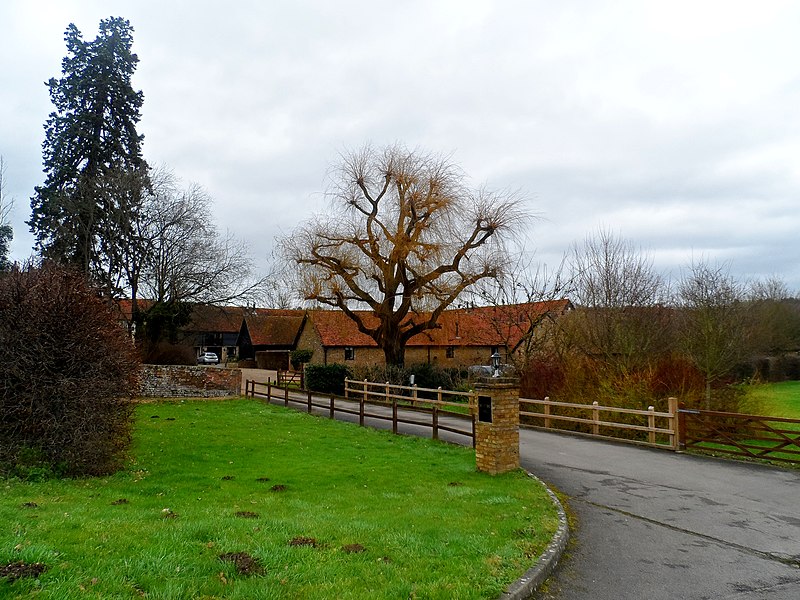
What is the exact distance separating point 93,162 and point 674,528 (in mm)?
31606

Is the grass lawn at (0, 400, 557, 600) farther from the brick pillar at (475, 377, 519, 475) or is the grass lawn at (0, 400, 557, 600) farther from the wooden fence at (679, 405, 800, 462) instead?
the wooden fence at (679, 405, 800, 462)

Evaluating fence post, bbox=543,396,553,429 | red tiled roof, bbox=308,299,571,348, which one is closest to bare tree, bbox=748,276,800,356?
red tiled roof, bbox=308,299,571,348

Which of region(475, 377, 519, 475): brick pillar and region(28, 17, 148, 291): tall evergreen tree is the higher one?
region(28, 17, 148, 291): tall evergreen tree

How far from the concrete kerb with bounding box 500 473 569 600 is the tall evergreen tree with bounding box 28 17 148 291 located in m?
27.0

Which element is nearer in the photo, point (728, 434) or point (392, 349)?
point (728, 434)

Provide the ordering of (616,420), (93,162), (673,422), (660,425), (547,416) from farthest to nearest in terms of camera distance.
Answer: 1. (93,162)
2. (547,416)
3. (616,420)
4. (660,425)
5. (673,422)

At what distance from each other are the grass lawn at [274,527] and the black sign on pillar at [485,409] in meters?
1.02

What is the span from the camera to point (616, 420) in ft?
54.4

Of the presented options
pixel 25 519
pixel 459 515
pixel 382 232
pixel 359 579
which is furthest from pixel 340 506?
pixel 382 232

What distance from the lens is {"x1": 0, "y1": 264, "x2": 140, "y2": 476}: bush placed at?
29.0 feet

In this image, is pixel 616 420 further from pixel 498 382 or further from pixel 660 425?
pixel 498 382

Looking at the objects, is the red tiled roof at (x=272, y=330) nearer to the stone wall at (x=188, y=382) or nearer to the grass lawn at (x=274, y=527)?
the stone wall at (x=188, y=382)

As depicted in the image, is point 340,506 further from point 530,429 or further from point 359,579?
point 530,429

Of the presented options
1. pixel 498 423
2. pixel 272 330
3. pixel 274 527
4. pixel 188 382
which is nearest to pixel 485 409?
pixel 498 423
